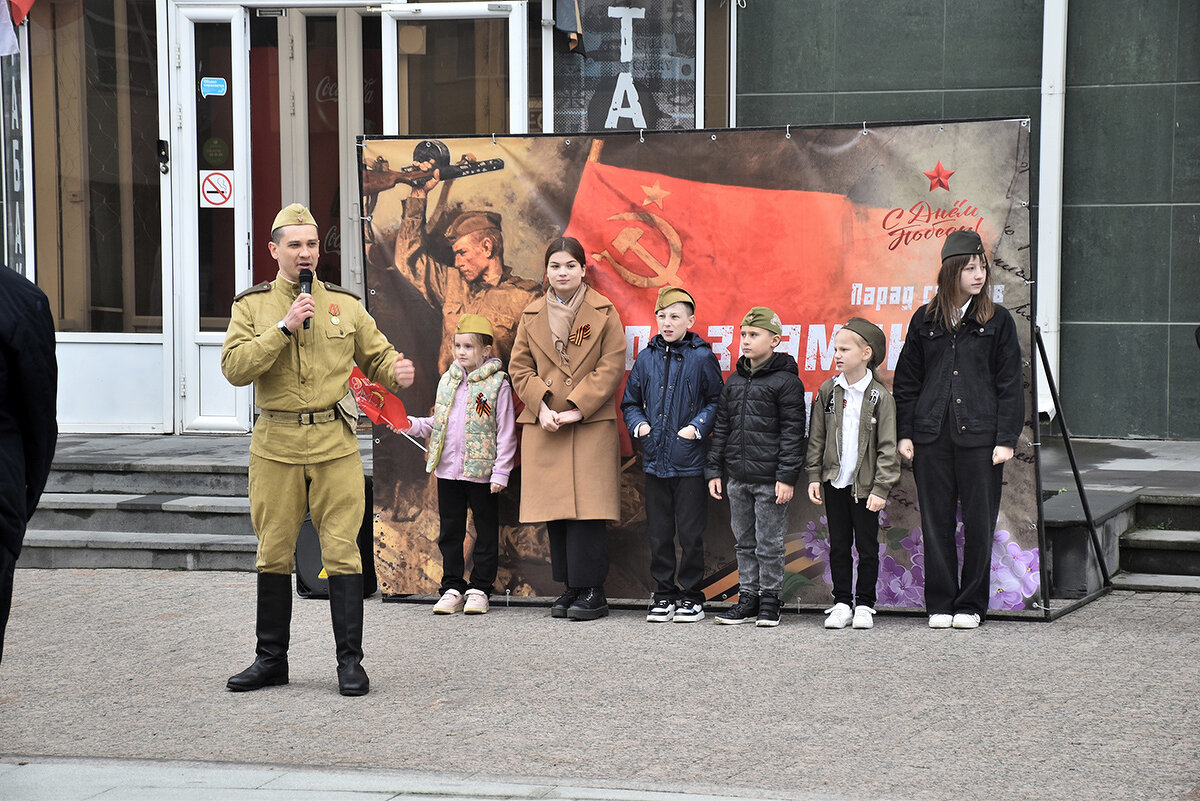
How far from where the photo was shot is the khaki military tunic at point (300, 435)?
626 cm

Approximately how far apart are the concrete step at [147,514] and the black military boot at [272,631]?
117 inches

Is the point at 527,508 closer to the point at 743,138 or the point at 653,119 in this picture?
the point at 743,138

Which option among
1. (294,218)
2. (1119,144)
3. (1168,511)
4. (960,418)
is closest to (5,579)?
(294,218)

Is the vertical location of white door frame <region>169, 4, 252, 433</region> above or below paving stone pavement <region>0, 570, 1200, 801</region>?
above

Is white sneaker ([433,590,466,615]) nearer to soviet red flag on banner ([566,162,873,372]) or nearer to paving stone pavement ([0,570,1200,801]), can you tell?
paving stone pavement ([0,570,1200,801])

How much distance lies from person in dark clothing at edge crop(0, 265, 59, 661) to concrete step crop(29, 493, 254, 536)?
4594 mm

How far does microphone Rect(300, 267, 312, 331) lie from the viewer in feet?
20.1

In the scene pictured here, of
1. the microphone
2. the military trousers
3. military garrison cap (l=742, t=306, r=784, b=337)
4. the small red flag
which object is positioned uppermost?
the microphone

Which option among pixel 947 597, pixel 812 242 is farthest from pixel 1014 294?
pixel 947 597

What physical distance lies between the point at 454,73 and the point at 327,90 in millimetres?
1382

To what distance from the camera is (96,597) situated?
8305 mm

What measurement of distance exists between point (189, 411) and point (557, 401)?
15.9ft

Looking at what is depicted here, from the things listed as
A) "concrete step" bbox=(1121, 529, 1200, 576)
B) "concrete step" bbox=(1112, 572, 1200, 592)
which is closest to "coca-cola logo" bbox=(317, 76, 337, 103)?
"concrete step" bbox=(1121, 529, 1200, 576)

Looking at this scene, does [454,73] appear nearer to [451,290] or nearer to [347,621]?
[451,290]
